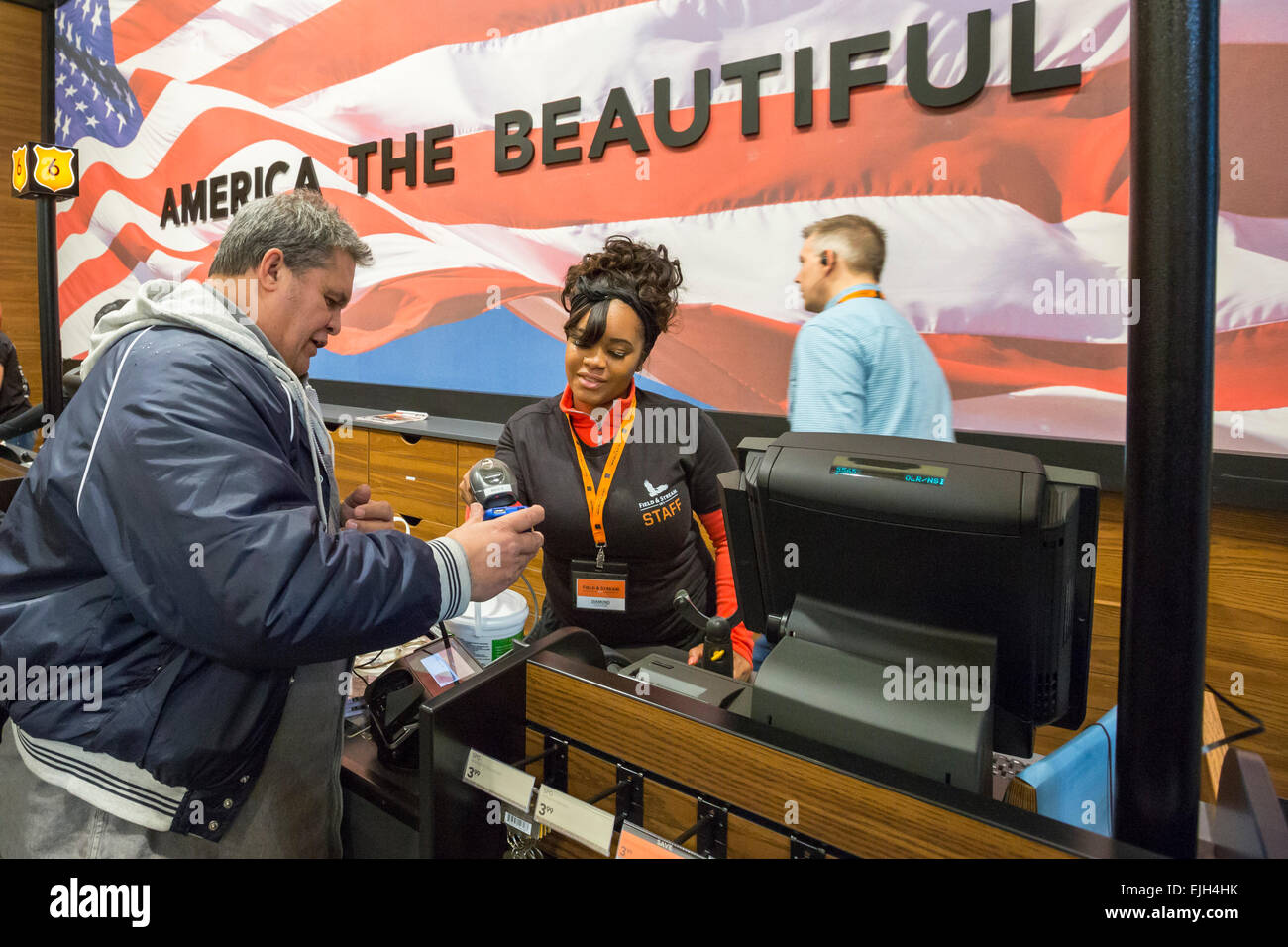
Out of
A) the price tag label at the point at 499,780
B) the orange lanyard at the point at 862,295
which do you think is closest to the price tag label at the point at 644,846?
the price tag label at the point at 499,780

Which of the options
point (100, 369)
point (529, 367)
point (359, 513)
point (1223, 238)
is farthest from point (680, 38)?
point (100, 369)

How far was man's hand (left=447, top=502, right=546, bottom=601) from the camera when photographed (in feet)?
3.55

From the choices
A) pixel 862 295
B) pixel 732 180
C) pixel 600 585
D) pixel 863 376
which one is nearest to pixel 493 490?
pixel 600 585

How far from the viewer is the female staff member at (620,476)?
194 cm

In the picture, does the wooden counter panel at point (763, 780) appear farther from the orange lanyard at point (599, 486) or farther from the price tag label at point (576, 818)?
the orange lanyard at point (599, 486)

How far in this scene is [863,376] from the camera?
7.30 feet

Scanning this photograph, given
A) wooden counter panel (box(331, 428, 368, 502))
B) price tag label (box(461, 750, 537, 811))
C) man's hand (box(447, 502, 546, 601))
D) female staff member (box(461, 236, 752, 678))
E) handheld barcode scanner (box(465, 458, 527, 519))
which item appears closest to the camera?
price tag label (box(461, 750, 537, 811))

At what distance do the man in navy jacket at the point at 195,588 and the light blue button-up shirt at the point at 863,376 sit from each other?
4.15 feet

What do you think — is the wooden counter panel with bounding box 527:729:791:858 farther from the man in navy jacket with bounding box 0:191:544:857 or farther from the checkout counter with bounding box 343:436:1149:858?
the man in navy jacket with bounding box 0:191:544:857

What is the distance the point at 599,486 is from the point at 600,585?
247 mm

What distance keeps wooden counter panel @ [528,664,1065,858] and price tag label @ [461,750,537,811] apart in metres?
0.09

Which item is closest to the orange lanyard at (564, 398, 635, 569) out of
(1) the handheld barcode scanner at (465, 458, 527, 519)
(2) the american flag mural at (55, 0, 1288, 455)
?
(1) the handheld barcode scanner at (465, 458, 527, 519)

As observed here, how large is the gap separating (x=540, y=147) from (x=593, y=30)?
56 centimetres

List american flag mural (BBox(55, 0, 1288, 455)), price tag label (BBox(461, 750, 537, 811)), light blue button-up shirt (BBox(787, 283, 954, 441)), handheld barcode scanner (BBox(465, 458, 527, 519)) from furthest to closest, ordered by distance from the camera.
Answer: american flag mural (BBox(55, 0, 1288, 455))
light blue button-up shirt (BBox(787, 283, 954, 441))
handheld barcode scanner (BBox(465, 458, 527, 519))
price tag label (BBox(461, 750, 537, 811))
